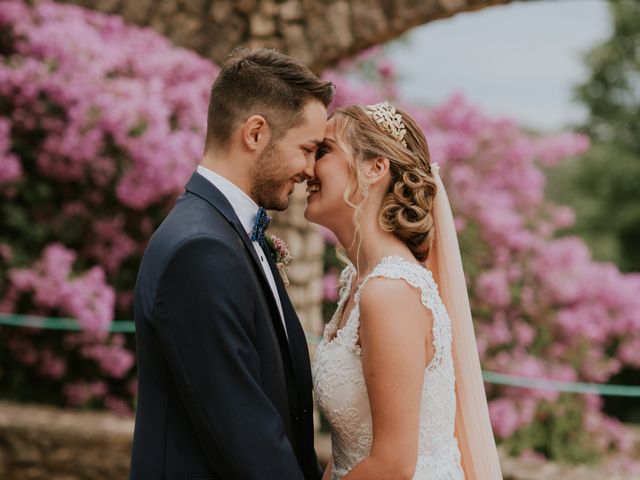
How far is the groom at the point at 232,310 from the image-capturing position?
1.75 m

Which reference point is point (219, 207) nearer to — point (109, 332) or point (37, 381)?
point (109, 332)


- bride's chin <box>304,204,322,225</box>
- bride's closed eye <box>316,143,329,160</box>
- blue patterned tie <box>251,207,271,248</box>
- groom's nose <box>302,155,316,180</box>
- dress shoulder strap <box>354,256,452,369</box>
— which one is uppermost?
bride's closed eye <box>316,143,329,160</box>

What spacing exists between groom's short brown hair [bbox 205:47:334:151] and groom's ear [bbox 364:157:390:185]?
0.92 ft

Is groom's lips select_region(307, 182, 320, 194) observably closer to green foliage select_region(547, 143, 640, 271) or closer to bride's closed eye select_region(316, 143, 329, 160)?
bride's closed eye select_region(316, 143, 329, 160)

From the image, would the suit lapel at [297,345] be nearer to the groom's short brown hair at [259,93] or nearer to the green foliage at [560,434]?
the groom's short brown hair at [259,93]

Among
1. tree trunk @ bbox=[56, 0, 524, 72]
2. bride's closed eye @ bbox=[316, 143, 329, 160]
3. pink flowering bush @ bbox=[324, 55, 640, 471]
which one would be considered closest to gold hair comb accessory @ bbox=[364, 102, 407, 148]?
bride's closed eye @ bbox=[316, 143, 329, 160]

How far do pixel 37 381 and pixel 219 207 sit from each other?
3880mm

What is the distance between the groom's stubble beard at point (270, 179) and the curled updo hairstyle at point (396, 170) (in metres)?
0.24

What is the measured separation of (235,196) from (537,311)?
4.56 metres

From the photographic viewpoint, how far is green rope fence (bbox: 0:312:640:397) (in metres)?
4.90

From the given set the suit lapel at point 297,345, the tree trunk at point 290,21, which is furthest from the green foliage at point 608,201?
the suit lapel at point 297,345

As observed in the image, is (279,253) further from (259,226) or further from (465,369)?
(465,369)

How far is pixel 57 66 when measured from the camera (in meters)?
5.26

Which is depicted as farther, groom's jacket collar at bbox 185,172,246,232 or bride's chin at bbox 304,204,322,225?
bride's chin at bbox 304,204,322,225
